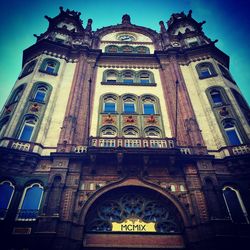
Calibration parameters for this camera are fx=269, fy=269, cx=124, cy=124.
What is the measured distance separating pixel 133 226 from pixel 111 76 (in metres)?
17.2

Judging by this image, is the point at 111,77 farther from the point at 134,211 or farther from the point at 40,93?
the point at 134,211

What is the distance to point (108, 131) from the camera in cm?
2225

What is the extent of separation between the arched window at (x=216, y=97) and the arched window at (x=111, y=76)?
9955 mm

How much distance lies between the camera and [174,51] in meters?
30.7

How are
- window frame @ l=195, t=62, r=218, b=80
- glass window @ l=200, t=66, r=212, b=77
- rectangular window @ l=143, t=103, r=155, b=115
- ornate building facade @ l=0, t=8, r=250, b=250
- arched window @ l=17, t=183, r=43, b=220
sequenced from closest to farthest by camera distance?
ornate building facade @ l=0, t=8, r=250, b=250, arched window @ l=17, t=183, r=43, b=220, rectangular window @ l=143, t=103, r=155, b=115, window frame @ l=195, t=62, r=218, b=80, glass window @ l=200, t=66, r=212, b=77

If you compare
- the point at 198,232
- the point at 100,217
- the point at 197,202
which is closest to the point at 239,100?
the point at 197,202

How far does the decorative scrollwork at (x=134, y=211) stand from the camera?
16.3m

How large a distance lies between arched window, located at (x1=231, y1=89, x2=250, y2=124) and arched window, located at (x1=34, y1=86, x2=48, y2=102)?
17439mm

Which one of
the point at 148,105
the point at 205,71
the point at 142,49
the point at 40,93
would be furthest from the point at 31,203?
the point at 142,49

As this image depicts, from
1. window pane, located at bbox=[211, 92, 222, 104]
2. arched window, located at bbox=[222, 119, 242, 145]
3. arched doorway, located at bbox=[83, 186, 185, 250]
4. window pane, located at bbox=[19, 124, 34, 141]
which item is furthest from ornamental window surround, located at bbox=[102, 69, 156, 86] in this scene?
arched doorway, located at bbox=[83, 186, 185, 250]

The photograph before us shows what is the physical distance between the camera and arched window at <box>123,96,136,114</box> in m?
24.5

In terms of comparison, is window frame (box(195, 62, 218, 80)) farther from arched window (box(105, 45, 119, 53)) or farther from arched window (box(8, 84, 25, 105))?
arched window (box(8, 84, 25, 105))

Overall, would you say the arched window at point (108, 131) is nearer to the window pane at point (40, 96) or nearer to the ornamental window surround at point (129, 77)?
the window pane at point (40, 96)

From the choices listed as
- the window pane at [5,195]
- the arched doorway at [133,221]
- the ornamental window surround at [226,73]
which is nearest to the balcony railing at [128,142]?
the arched doorway at [133,221]
